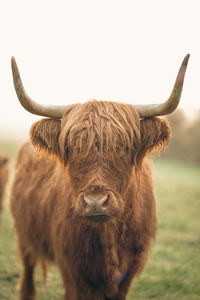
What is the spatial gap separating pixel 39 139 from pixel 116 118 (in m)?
0.70

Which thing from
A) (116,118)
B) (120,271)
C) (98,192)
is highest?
(116,118)

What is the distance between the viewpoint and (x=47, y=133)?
119 inches

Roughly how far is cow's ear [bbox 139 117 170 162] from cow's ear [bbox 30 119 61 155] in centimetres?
70

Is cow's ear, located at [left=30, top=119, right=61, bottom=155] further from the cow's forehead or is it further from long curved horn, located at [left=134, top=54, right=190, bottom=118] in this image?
long curved horn, located at [left=134, top=54, right=190, bottom=118]

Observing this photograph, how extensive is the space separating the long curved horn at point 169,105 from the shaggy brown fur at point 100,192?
7cm

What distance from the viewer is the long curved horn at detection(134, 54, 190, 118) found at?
247cm

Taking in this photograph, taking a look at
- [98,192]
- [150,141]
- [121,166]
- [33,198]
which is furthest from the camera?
[33,198]

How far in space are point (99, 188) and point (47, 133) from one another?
0.78 m

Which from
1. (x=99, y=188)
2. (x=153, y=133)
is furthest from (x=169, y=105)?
(x=99, y=188)

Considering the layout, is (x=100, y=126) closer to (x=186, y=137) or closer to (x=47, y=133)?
(x=47, y=133)

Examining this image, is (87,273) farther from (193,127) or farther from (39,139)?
(193,127)

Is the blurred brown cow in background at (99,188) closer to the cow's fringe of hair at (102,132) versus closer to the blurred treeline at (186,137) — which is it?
the cow's fringe of hair at (102,132)

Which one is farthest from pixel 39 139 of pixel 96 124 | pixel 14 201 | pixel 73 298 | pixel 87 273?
pixel 14 201

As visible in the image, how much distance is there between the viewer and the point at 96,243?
3031mm
